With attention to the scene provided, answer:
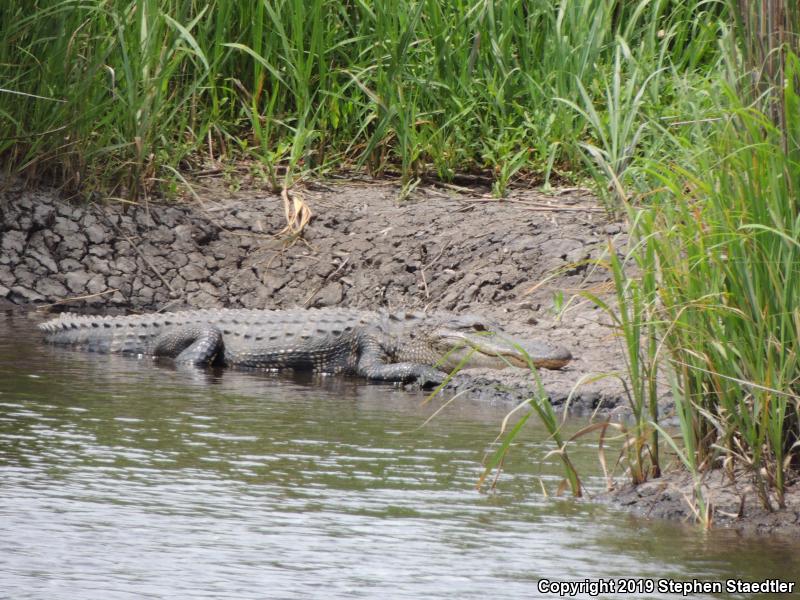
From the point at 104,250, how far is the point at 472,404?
12.8 ft

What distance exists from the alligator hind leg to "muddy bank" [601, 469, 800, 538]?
418 centimetres

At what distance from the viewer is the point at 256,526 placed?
13.4 ft

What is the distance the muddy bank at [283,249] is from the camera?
9.18 metres

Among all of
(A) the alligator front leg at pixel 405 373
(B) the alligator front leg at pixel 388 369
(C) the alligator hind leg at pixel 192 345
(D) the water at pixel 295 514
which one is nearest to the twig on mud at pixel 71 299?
(C) the alligator hind leg at pixel 192 345

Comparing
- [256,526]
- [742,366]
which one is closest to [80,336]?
[256,526]

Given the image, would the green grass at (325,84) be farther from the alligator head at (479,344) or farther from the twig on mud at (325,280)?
the alligator head at (479,344)

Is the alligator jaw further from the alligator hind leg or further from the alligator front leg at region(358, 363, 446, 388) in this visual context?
the alligator hind leg

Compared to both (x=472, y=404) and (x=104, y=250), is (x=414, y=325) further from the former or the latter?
(x=104, y=250)

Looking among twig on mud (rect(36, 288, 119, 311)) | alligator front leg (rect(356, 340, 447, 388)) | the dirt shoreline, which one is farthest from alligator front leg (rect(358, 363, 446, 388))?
twig on mud (rect(36, 288, 119, 311))

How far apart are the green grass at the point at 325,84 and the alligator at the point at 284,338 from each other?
5.50 feet

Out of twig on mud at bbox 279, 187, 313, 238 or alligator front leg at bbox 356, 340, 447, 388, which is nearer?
alligator front leg at bbox 356, 340, 447, 388

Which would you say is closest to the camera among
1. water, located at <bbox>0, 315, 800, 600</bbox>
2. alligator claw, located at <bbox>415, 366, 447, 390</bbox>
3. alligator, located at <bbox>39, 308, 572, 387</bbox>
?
water, located at <bbox>0, 315, 800, 600</bbox>

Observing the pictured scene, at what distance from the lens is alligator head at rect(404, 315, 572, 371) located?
718 centimetres

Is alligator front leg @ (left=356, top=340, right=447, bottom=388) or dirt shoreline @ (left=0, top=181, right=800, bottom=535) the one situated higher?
dirt shoreline @ (left=0, top=181, right=800, bottom=535)
